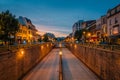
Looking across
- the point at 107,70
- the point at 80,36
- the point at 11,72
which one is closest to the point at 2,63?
the point at 11,72

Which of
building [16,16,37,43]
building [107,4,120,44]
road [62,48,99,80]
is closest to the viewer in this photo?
road [62,48,99,80]

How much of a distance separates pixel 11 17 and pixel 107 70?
1381 inches

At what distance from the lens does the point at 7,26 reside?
51719 mm

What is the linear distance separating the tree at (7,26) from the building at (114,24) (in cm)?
2843

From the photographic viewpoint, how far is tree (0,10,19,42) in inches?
1979

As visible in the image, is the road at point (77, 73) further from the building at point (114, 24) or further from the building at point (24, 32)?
the building at point (24, 32)

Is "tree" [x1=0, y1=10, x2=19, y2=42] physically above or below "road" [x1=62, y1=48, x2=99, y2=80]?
above

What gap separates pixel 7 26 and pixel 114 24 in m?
31.0

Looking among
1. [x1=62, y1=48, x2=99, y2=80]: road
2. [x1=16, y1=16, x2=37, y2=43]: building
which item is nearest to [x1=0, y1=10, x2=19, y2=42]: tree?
[x1=62, y1=48, x2=99, y2=80]: road

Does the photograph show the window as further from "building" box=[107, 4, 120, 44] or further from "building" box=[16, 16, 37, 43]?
"building" box=[16, 16, 37, 43]

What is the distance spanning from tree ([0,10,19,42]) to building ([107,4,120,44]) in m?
28.4

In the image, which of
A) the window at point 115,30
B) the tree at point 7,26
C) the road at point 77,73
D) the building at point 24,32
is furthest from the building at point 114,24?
the building at point 24,32

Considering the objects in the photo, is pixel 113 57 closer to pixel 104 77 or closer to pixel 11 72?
pixel 104 77

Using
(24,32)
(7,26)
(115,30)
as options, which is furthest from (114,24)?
(24,32)
